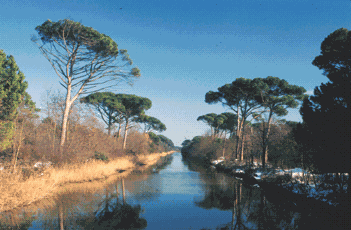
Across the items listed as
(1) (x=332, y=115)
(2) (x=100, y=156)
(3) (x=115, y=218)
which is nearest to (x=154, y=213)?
(3) (x=115, y=218)

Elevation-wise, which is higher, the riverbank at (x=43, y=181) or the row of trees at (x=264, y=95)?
the row of trees at (x=264, y=95)

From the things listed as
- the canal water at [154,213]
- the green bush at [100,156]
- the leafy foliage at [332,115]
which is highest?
the leafy foliage at [332,115]

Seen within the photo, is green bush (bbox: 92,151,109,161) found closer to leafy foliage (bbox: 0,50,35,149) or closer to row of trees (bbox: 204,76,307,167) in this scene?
leafy foliage (bbox: 0,50,35,149)

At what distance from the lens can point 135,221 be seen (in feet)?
22.7

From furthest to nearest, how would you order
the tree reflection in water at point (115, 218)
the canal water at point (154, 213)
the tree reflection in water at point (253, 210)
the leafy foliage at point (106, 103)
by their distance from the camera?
the leafy foliage at point (106, 103) → the tree reflection in water at point (253, 210) → the canal water at point (154, 213) → the tree reflection in water at point (115, 218)

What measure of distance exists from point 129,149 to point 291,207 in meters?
28.4

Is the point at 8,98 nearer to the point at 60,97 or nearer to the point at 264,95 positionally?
the point at 60,97

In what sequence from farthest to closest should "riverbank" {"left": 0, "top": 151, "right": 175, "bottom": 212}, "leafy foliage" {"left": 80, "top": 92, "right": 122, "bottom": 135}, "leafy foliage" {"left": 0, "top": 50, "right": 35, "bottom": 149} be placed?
"leafy foliage" {"left": 80, "top": 92, "right": 122, "bottom": 135} < "leafy foliage" {"left": 0, "top": 50, "right": 35, "bottom": 149} < "riverbank" {"left": 0, "top": 151, "right": 175, "bottom": 212}

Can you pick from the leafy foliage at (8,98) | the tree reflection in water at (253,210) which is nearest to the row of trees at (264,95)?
the tree reflection in water at (253,210)

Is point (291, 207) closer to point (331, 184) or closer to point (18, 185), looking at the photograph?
point (331, 184)

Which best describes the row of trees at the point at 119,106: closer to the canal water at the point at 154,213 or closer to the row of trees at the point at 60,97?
the row of trees at the point at 60,97

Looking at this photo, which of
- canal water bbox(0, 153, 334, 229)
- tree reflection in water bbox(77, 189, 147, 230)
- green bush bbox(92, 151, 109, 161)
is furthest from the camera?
green bush bbox(92, 151, 109, 161)

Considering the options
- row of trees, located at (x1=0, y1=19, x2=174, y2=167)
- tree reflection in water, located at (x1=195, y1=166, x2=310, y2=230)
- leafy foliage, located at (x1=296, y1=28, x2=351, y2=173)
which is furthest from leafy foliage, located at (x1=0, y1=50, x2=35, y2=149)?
leafy foliage, located at (x1=296, y1=28, x2=351, y2=173)

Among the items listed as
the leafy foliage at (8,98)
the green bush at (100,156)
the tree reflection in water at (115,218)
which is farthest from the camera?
the green bush at (100,156)
